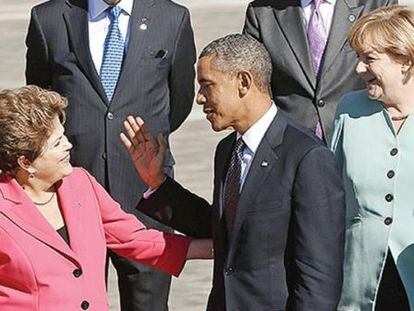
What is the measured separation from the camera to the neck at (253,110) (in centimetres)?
496

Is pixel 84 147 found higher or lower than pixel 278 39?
lower

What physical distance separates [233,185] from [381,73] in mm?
682

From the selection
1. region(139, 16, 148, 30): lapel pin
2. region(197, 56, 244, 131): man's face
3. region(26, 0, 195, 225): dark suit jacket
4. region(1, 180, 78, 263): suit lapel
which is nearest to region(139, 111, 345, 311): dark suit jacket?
region(197, 56, 244, 131): man's face

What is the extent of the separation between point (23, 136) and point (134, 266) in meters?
1.84

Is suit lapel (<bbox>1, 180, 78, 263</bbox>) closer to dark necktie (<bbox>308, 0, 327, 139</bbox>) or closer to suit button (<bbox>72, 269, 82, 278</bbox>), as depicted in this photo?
suit button (<bbox>72, 269, 82, 278</bbox>)

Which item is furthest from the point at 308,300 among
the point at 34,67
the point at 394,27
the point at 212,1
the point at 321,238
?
the point at 212,1

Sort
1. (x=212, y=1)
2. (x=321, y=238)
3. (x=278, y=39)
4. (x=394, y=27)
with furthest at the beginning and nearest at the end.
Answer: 1. (x=212, y=1)
2. (x=278, y=39)
3. (x=394, y=27)
4. (x=321, y=238)

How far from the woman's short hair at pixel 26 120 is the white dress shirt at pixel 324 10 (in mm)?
1713

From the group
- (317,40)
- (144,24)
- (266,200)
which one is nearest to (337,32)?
(317,40)

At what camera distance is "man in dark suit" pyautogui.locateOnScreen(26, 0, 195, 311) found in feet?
21.7

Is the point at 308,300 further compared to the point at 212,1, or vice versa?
the point at 212,1

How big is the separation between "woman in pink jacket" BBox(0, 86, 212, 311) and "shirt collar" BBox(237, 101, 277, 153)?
24.5 inches

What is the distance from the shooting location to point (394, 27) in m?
5.25

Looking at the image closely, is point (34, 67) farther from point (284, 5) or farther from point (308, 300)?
point (308, 300)
